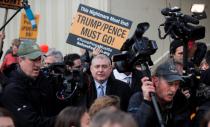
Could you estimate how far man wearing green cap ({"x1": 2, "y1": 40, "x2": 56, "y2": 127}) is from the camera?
6.04 metres

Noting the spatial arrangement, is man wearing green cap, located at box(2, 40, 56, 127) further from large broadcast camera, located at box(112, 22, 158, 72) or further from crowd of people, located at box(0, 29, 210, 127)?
large broadcast camera, located at box(112, 22, 158, 72)

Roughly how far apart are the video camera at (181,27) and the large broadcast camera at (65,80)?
122 centimetres

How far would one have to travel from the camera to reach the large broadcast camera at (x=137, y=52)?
5461 mm

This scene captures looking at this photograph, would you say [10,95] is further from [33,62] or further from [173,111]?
[173,111]

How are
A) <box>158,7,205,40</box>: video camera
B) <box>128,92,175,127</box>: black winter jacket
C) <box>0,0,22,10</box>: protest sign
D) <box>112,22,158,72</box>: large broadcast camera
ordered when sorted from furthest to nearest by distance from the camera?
<box>0,0,22,10</box>: protest sign < <box>158,7,205,40</box>: video camera < <box>112,22,158,72</box>: large broadcast camera < <box>128,92,175,127</box>: black winter jacket

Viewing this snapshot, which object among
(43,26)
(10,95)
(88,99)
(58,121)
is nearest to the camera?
(58,121)

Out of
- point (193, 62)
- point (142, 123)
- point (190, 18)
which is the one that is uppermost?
point (190, 18)

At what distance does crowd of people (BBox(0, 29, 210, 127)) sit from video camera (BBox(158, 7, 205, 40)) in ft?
0.57

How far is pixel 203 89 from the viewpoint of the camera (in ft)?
19.0

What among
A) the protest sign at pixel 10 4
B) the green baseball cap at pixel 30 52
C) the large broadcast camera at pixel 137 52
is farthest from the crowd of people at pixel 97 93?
the protest sign at pixel 10 4

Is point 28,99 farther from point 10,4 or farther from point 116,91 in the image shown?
point 10,4

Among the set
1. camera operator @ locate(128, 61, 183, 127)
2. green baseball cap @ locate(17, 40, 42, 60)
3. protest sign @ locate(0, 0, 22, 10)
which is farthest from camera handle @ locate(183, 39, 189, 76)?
protest sign @ locate(0, 0, 22, 10)

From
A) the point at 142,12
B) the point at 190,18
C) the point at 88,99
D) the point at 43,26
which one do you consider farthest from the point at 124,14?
the point at 190,18

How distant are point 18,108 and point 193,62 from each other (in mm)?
1812
